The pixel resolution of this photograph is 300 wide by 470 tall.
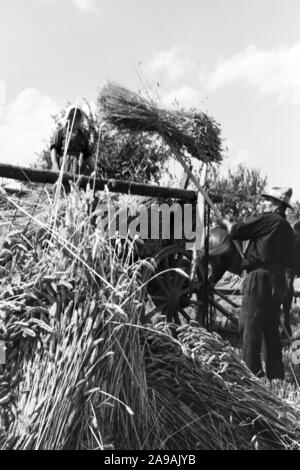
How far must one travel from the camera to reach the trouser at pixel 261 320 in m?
4.91

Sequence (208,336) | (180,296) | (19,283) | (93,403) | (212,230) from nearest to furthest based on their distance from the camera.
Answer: (93,403) → (19,283) → (208,336) → (180,296) → (212,230)

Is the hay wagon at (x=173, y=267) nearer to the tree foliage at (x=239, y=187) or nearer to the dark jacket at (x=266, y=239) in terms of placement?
the dark jacket at (x=266, y=239)

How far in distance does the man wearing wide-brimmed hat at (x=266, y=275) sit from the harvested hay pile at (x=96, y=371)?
7.05ft

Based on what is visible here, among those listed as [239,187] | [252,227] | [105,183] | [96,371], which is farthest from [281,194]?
[239,187]

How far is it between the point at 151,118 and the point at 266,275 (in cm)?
149

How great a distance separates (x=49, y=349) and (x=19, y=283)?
31cm

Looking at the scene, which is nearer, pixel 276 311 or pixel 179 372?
pixel 179 372

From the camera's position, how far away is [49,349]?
234 centimetres

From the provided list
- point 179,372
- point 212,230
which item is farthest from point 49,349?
point 212,230

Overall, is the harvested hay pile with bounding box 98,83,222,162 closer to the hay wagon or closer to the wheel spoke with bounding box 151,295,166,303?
the hay wagon

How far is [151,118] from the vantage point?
4.56 metres

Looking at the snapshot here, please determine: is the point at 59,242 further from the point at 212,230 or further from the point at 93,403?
the point at 212,230

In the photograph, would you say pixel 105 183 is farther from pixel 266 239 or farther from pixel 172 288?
pixel 172 288

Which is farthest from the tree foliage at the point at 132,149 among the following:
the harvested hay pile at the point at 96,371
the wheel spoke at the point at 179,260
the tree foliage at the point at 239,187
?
the tree foliage at the point at 239,187
